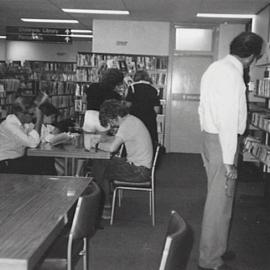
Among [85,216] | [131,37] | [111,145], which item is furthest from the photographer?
[131,37]

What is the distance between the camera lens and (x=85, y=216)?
2.21 metres

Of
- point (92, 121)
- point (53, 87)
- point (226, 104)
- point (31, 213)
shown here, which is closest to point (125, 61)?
point (53, 87)

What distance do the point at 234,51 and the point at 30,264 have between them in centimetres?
215

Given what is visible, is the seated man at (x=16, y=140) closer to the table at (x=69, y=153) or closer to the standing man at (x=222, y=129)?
the table at (x=69, y=153)

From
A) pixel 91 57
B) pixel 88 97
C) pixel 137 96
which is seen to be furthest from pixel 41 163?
pixel 91 57

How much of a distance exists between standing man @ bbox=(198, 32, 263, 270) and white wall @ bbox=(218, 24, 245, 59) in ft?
19.6

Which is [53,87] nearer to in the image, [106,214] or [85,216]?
[106,214]

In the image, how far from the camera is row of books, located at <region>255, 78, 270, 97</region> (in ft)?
19.2

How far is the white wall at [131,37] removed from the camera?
910 centimetres

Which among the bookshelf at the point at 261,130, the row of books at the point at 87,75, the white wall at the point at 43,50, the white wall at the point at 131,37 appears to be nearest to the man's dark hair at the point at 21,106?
the bookshelf at the point at 261,130

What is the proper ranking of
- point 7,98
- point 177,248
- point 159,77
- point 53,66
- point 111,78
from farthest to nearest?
point 53,66
point 7,98
point 159,77
point 111,78
point 177,248

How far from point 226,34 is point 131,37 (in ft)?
5.95

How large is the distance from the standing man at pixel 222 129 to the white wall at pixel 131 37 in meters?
6.04

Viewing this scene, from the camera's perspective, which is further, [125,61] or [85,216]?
[125,61]
